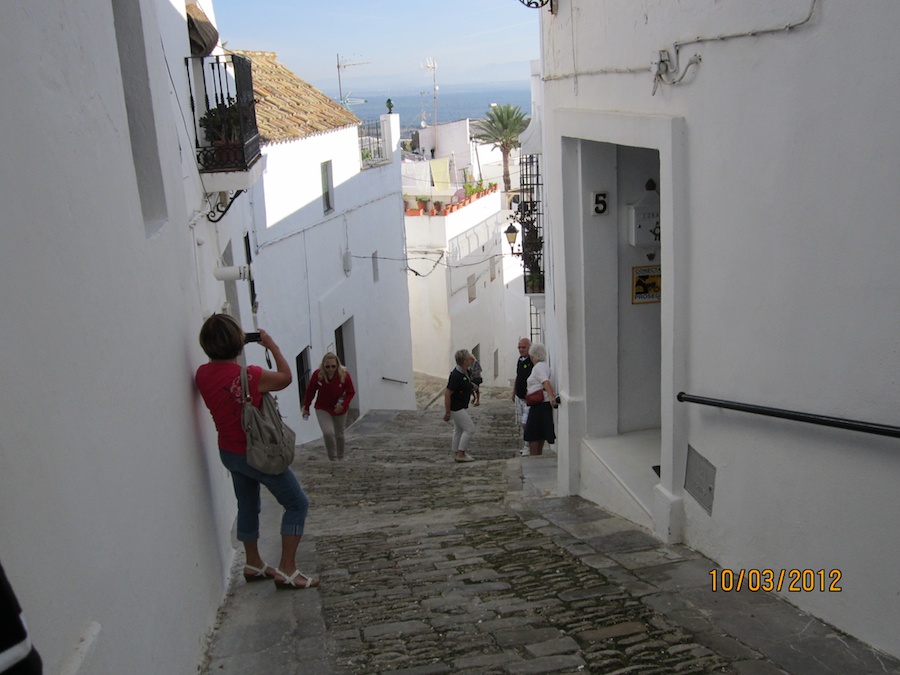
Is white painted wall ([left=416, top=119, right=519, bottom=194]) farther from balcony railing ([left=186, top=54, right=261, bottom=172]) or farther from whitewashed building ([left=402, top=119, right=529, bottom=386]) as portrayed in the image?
balcony railing ([left=186, top=54, right=261, bottom=172])

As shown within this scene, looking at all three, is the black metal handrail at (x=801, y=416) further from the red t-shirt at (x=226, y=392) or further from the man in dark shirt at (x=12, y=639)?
the man in dark shirt at (x=12, y=639)

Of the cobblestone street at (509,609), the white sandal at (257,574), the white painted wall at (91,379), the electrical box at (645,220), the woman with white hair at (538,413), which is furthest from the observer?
the woman with white hair at (538,413)

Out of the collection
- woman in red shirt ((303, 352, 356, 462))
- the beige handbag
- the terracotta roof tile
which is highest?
the terracotta roof tile

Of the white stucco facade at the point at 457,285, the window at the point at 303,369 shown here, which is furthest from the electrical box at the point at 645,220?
the white stucco facade at the point at 457,285

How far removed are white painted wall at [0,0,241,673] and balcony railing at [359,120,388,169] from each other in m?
16.7

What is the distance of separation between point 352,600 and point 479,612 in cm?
80

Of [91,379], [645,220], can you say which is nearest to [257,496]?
[91,379]

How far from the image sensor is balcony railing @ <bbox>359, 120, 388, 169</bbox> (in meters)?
21.6

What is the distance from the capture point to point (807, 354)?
4.15 metres

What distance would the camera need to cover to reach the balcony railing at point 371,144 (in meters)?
21.6

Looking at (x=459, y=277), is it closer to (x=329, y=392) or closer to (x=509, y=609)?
(x=329, y=392)

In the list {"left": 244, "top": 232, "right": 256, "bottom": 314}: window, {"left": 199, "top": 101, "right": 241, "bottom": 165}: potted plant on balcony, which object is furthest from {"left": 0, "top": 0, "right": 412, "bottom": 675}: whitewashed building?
{"left": 244, "top": 232, "right": 256, "bottom": 314}: window

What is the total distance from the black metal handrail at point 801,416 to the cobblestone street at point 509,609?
93cm
